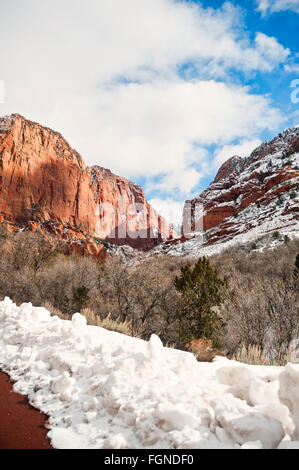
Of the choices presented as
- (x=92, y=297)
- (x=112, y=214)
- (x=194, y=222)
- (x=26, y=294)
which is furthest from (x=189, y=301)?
(x=112, y=214)

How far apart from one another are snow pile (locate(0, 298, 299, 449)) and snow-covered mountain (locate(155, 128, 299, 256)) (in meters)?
43.3

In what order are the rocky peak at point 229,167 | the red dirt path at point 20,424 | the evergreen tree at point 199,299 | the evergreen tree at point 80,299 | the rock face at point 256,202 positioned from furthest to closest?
the rocky peak at point 229,167
the rock face at point 256,202
the evergreen tree at point 80,299
the evergreen tree at point 199,299
the red dirt path at point 20,424

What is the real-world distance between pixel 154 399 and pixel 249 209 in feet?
265

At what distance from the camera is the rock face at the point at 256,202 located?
59259 millimetres

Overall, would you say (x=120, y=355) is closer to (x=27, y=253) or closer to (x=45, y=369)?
(x=45, y=369)

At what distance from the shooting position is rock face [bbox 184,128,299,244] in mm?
59259

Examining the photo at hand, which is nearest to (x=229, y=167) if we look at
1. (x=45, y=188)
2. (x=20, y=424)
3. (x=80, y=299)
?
(x=45, y=188)

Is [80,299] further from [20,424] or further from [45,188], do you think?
[45,188]

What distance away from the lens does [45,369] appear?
13.6ft

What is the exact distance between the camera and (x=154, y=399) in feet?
9.54

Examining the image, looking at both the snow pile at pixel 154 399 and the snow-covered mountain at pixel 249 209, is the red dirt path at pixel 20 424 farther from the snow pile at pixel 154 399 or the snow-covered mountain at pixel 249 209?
the snow-covered mountain at pixel 249 209

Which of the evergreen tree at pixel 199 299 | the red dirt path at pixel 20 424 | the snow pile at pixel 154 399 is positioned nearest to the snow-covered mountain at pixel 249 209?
the evergreen tree at pixel 199 299

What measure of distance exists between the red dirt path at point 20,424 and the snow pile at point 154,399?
4.2 inches

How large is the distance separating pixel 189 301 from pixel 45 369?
10317 millimetres
